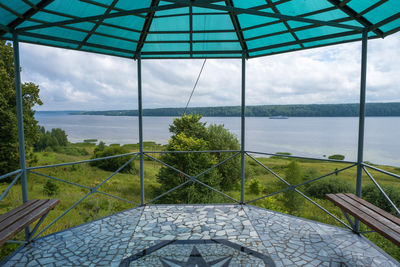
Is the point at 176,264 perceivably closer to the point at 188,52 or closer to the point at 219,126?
the point at 188,52

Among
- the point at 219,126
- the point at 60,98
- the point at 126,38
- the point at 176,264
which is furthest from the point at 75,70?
the point at 176,264

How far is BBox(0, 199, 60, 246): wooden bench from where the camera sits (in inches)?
81.8

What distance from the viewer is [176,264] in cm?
249

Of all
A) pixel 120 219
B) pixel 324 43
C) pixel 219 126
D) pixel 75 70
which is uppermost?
pixel 75 70

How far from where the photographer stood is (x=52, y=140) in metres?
24.8

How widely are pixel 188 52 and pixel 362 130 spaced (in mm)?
2850

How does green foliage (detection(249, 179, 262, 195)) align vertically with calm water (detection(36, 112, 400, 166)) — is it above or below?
below

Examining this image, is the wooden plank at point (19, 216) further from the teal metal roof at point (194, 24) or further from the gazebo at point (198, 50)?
the teal metal roof at point (194, 24)

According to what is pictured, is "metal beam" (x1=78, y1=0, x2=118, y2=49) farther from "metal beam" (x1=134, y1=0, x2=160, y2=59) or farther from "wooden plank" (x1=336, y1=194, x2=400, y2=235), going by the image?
"wooden plank" (x1=336, y1=194, x2=400, y2=235)

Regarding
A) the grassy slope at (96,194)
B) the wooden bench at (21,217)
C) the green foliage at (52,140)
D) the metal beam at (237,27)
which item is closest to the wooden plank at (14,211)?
the wooden bench at (21,217)

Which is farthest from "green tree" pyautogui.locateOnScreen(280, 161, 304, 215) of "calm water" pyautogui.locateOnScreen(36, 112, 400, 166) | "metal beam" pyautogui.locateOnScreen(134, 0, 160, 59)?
"metal beam" pyautogui.locateOnScreen(134, 0, 160, 59)

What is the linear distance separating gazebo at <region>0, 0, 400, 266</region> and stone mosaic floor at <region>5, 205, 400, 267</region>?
1cm

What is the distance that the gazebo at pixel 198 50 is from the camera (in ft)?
8.55

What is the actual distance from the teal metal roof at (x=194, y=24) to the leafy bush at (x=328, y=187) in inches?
681
